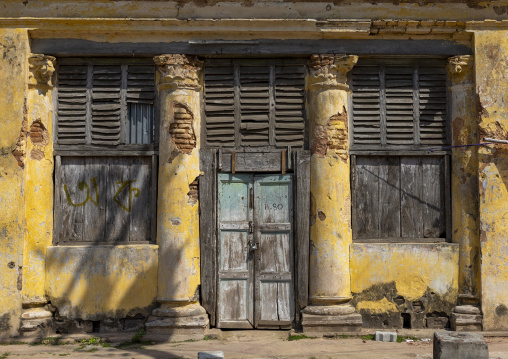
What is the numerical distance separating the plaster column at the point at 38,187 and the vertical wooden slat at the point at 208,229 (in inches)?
78.1

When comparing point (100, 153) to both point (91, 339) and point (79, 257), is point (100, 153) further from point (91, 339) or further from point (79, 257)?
point (91, 339)

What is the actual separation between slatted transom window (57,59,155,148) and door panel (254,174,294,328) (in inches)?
69.4

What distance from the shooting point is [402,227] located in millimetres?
7762

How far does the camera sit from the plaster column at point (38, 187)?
730 centimetres

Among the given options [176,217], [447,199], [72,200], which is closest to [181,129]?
[176,217]

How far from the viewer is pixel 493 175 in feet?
24.6

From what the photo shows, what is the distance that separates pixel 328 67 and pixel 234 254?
2767mm

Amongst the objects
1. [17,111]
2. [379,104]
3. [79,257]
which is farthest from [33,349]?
[379,104]

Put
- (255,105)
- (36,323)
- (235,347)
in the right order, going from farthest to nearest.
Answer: (255,105) → (36,323) → (235,347)

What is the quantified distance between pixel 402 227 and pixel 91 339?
14.1 feet

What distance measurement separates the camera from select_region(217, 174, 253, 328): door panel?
298 inches

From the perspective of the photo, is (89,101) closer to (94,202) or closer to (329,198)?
(94,202)

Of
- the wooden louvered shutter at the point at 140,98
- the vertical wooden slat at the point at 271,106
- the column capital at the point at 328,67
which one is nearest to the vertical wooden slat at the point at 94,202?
the wooden louvered shutter at the point at 140,98

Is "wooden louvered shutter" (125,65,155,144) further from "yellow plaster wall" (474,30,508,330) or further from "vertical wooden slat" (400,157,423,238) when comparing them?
"yellow plaster wall" (474,30,508,330)
